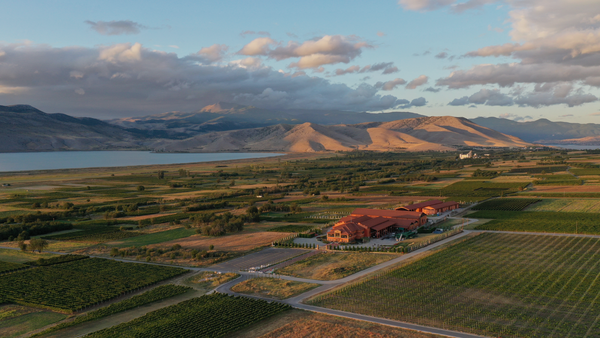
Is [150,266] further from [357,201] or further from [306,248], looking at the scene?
[357,201]

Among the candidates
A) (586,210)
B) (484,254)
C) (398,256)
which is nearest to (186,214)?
(398,256)

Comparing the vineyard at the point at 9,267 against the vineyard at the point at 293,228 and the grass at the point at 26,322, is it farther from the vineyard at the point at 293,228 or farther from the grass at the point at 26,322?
the vineyard at the point at 293,228

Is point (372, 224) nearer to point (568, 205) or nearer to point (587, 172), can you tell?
point (568, 205)

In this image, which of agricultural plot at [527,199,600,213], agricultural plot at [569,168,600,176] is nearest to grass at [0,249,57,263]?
agricultural plot at [527,199,600,213]

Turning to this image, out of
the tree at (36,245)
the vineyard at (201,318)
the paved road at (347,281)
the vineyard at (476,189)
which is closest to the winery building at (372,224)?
the paved road at (347,281)

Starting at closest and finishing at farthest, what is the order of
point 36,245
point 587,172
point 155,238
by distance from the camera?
point 36,245 → point 155,238 → point 587,172

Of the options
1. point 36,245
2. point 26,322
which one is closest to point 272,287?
point 26,322
